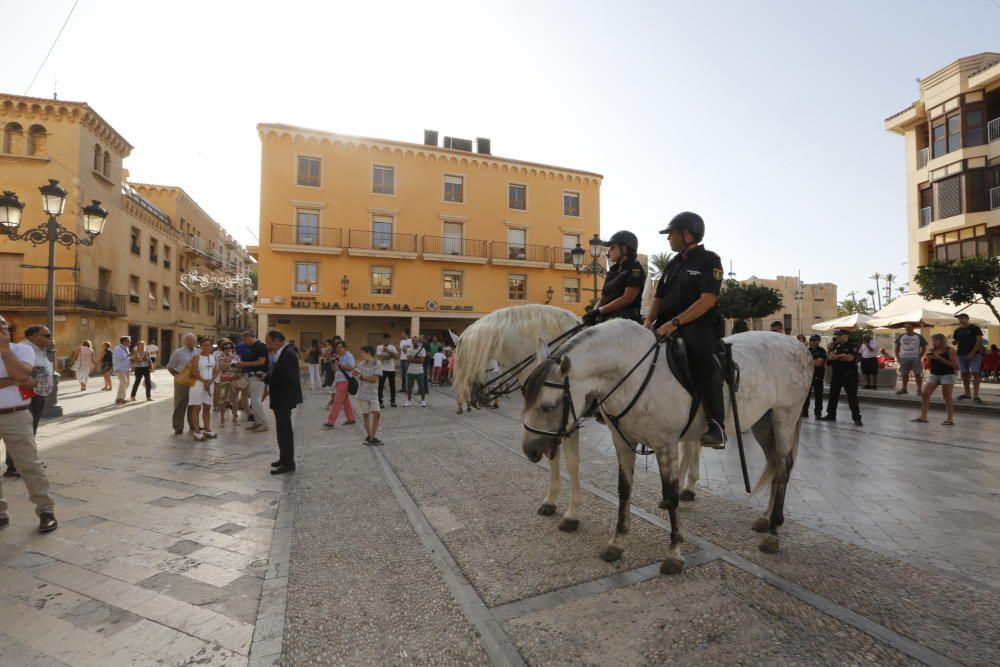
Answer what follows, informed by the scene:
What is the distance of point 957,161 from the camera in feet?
70.5

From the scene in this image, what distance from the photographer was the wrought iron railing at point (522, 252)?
31275 mm

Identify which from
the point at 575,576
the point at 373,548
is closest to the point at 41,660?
the point at 373,548

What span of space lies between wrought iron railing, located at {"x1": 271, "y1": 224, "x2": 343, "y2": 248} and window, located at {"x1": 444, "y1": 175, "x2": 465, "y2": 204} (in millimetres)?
7602

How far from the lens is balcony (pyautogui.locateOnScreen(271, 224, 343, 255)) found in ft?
86.4

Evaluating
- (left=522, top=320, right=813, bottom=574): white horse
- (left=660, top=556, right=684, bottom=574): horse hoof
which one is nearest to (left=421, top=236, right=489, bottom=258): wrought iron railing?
(left=522, top=320, right=813, bottom=574): white horse

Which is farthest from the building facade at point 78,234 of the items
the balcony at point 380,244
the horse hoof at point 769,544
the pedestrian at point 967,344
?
the pedestrian at point 967,344

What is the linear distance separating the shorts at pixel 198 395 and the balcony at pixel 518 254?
23.3 meters

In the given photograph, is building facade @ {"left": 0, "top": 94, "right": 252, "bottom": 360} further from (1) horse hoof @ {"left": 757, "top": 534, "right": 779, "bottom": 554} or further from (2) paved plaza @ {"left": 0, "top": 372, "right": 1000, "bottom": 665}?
(1) horse hoof @ {"left": 757, "top": 534, "right": 779, "bottom": 554}

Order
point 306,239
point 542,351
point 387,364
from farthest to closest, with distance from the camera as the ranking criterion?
point 306,239, point 387,364, point 542,351

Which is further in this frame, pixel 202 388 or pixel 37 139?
pixel 37 139

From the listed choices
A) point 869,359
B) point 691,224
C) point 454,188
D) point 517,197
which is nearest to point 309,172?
point 454,188

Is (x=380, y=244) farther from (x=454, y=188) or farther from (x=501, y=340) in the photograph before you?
(x=501, y=340)

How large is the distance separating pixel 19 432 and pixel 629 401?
17.0 ft

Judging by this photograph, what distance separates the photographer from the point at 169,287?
114 feet
